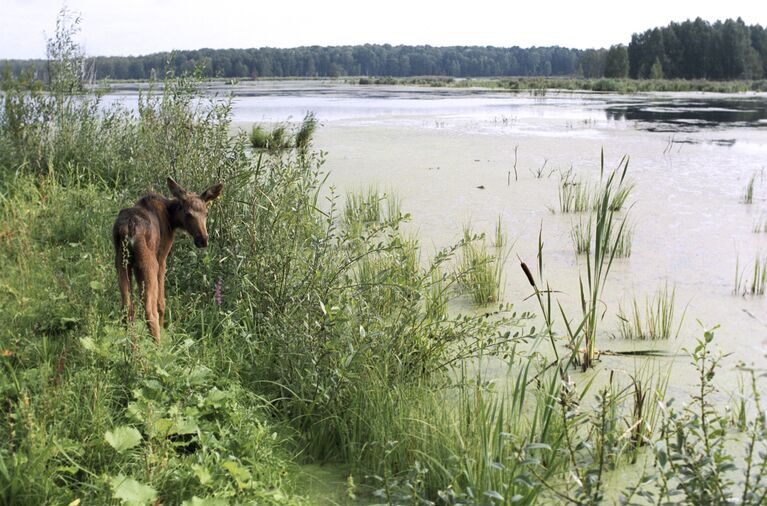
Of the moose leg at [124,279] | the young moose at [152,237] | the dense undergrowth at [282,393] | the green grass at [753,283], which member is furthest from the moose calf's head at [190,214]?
the green grass at [753,283]

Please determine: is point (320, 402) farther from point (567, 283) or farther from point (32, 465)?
point (567, 283)

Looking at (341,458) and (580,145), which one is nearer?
(341,458)

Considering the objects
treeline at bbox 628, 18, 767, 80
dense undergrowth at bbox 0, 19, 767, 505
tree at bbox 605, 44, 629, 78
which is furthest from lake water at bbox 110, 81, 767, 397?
treeline at bbox 628, 18, 767, 80

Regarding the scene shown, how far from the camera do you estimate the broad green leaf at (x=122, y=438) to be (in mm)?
2209

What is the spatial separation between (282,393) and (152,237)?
2.79 ft

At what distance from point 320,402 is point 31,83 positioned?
548 cm

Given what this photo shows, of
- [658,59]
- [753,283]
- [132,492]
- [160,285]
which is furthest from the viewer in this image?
[658,59]

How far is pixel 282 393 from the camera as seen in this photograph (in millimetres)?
2994

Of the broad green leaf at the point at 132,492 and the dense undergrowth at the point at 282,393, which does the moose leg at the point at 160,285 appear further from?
the broad green leaf at the point at 132,492

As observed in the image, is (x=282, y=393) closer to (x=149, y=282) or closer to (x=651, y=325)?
(x=149, y=282)

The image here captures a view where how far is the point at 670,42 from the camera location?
61.8 m

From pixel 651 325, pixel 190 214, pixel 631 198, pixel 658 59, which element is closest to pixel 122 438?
pixel 190 214

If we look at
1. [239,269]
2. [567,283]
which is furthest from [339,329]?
[567,283]

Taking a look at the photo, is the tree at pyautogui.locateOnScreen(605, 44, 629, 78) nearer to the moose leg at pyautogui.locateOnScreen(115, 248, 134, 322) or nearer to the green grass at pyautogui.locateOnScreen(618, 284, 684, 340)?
the green grass at pyautogui.locateOnScreen(618, 284, 684, 340)
